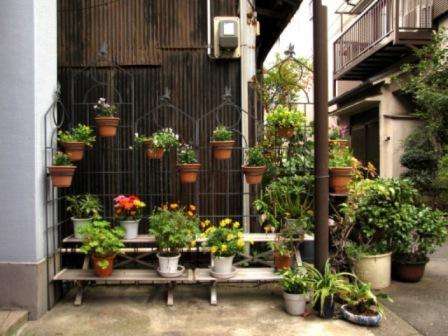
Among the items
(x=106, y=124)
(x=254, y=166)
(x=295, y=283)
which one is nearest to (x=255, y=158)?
(x=254, y=166)

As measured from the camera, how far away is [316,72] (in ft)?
16.2

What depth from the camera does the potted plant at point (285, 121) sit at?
213 inches

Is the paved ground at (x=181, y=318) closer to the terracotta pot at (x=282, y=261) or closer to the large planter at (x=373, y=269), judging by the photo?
the terracotta pot at (x=282, y=261)

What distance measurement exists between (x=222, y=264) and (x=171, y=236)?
671 mm

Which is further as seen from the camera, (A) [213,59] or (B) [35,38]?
(A) [213,59]

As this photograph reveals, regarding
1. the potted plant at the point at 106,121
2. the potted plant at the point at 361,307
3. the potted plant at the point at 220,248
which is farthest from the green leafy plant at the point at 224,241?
the potted plant at the point at 106,121

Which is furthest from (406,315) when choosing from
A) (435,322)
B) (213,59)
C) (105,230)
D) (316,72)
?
(213,59)

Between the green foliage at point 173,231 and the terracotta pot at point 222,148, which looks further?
the terracotta pot at point 222,148

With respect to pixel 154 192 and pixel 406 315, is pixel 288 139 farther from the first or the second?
pixel 406 315

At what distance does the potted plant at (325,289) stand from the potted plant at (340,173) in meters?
1.00

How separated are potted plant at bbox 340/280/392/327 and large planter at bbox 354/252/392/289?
0.83 m

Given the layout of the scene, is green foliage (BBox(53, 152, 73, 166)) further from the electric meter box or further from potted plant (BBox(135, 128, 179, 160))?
the electric meter box

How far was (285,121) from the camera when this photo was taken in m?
5.41

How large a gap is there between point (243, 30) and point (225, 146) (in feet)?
6.24
